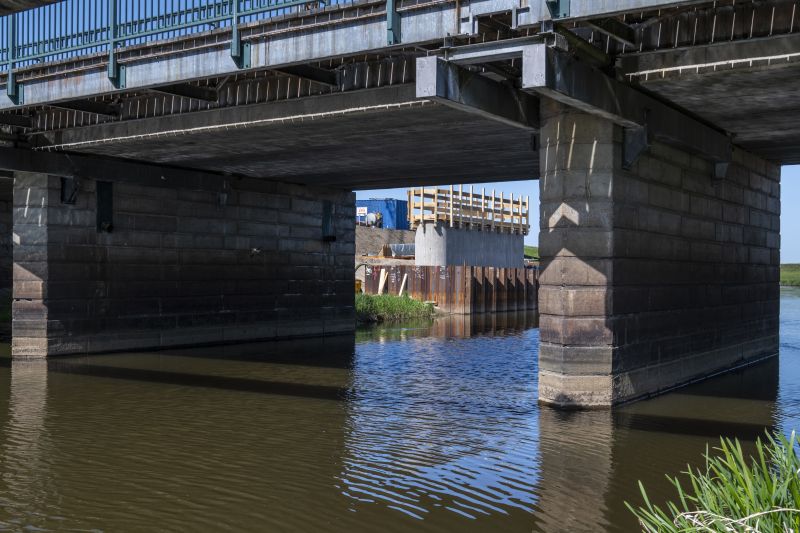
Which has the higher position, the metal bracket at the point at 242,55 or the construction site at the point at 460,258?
the metal bracket at the point at 242,55

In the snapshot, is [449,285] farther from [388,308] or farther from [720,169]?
[720,169]

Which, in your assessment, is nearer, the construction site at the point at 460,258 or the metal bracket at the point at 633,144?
the metal bracket at the point at 633,144

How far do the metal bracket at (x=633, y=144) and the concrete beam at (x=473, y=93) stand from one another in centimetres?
155

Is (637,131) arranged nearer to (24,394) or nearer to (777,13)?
(777,13)

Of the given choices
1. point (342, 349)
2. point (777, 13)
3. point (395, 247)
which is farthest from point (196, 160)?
point (395, 247)

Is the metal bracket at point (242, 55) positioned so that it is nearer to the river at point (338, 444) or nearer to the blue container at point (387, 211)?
the river at point (338, 444)

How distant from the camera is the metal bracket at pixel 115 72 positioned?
599 inches

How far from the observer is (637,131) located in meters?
13.5

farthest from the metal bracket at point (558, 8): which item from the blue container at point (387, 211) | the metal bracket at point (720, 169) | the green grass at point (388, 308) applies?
the blue container at point (387, 211)

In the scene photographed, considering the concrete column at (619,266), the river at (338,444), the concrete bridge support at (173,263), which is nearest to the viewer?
the river at (338,444)

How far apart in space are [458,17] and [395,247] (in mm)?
39335

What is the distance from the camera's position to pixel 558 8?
1097cm

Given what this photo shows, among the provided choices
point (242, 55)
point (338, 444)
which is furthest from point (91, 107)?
point (338, 444)

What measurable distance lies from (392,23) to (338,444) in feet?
19.8
